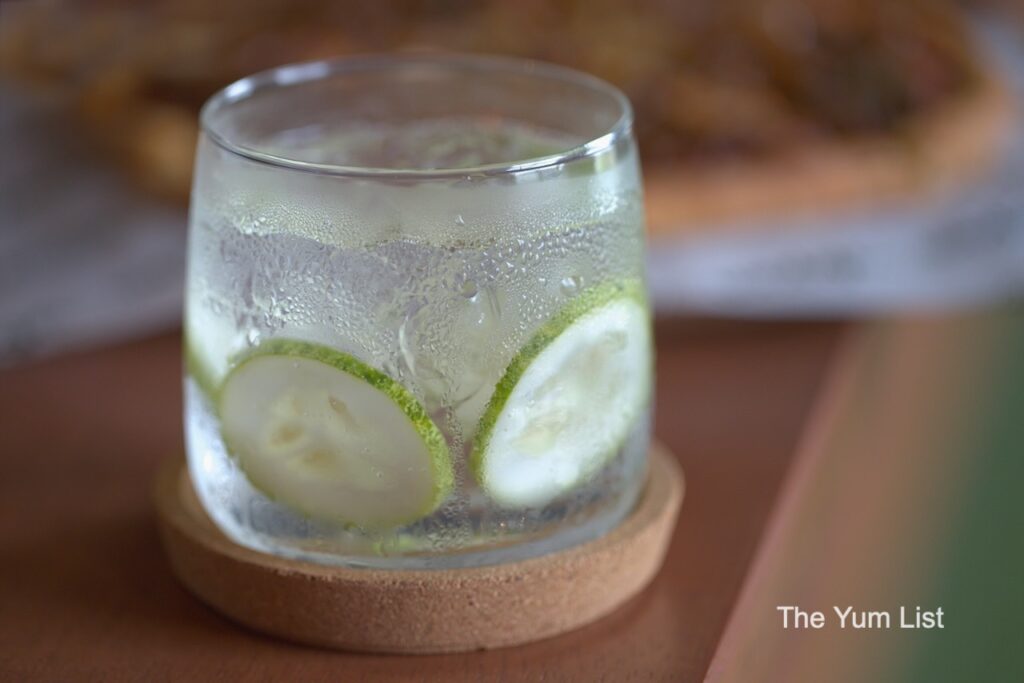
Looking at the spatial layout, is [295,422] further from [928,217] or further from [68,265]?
[928,217]

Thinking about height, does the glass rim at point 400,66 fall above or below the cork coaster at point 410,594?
above

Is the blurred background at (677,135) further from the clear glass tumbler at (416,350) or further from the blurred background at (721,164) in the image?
→ the clear glass tumbler at (416,350)

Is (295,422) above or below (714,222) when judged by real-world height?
above

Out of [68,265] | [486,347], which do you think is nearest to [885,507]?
[486,347]

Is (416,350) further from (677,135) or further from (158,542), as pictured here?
(677,135)

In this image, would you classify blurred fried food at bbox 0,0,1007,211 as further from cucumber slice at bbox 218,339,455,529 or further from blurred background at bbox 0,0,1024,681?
cucumber slice at bbox 218,339,455,529

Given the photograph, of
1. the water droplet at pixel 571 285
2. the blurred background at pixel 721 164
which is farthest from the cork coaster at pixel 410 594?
the blurred background at pixel 721 164
